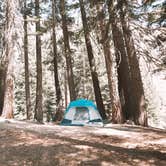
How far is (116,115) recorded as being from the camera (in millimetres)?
11641

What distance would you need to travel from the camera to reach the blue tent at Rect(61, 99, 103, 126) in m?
12.5

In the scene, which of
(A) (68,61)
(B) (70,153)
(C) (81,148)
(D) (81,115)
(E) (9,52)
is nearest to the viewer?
(B) (70,153)

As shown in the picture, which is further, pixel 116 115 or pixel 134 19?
pixel 116 115

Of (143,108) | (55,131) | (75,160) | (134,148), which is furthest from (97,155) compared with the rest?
(143,108)

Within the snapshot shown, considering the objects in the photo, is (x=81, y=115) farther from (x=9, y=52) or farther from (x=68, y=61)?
(x=68, y=61)

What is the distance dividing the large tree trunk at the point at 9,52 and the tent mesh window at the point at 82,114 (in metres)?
2.83

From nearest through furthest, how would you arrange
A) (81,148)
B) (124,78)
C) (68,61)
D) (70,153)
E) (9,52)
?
(70,153) < (81,148) < (9,52) < (124,78) < (68,61)

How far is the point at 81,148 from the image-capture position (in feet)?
22.5

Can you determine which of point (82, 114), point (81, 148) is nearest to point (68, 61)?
point (82, 114)

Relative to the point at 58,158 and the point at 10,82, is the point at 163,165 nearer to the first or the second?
the point at 58,158

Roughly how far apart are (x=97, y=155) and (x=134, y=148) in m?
1.13

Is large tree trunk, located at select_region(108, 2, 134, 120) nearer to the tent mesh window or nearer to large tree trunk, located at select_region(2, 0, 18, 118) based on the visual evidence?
the tent mesh window

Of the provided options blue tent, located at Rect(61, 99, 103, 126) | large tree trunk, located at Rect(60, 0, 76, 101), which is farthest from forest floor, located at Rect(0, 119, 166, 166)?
large tree trunk, located at Rect(60, 0, 76, 101)

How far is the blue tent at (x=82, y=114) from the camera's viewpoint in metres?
12.5
